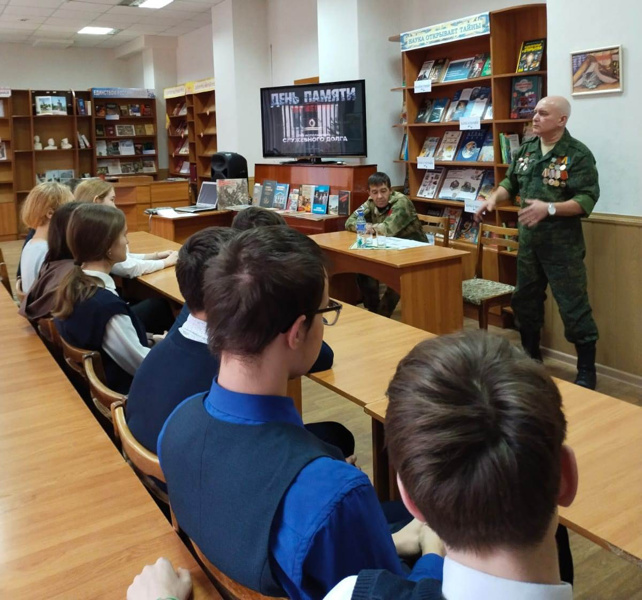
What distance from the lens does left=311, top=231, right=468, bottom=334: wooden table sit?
3715 mm

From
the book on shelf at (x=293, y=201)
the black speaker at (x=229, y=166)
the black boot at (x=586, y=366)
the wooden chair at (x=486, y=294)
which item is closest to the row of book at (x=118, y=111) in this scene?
the black speaker at (x=229, y=166)

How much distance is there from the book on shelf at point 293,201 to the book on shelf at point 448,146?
62.2 inches

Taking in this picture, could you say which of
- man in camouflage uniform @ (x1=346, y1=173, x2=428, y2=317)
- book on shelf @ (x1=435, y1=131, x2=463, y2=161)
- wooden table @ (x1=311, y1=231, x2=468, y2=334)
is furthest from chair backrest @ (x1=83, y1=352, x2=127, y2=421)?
book on shelf @ (x1=435, y1=131, x2=463, y2=161)

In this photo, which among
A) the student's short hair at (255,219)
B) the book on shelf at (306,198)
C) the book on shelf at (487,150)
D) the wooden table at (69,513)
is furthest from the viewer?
the book on shelf at (306,198)

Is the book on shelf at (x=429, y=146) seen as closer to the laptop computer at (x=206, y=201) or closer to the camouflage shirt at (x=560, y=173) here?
the camouflage shirt at (x=560, y=173)

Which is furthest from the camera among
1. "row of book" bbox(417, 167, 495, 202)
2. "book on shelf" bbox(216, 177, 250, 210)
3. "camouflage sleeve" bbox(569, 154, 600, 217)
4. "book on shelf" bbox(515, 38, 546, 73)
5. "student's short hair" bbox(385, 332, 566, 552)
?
"book on shelf" bbox(216, 177, 250, 210)

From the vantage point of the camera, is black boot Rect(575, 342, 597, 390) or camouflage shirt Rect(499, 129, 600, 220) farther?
black boot Rect(575, 342, 597, 390)

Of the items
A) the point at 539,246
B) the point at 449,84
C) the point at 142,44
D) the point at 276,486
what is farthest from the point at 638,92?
the point at 142,44

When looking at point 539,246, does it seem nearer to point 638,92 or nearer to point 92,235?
point 638,92

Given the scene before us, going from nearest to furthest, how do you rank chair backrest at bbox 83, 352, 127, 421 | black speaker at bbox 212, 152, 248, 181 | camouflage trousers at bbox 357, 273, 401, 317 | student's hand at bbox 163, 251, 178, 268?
chair backrest at bbox 83, 352, 127, 421
student's hand at bbox 163, 251, 178, 268
camouflage trousers at bbox 357, 273, 401, 317
black speaker at bbox 212, 152, 248, 181

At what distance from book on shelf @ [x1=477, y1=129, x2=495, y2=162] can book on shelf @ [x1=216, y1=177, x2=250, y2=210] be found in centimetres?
252

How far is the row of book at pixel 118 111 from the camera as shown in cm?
1109

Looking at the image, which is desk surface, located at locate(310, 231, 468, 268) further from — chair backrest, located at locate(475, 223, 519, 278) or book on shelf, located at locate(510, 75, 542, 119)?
A: book on shelf, located at locate(510, 75, 542, 119)

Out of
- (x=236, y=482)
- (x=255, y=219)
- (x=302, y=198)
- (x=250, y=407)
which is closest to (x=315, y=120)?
(x=302, y=198)
